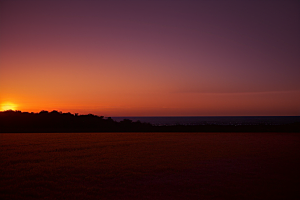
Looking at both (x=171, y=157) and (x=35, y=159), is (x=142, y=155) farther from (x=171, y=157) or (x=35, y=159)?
(x=35, y=159)

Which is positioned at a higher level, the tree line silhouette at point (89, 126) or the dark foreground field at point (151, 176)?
the tree line silhouette at point (89, 126)

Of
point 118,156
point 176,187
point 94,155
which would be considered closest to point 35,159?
point 94,155

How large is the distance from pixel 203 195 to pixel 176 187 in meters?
0.85

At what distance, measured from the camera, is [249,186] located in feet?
21.5

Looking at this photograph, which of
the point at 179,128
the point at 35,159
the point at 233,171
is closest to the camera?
the point at 233,171

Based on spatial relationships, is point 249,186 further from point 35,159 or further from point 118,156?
point 35,159

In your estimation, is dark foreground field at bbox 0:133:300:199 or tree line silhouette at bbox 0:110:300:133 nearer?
dark foreground field at bbox 0:133:300:199

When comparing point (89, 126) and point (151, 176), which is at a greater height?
point (89, 126)

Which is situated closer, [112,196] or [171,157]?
[112,196]

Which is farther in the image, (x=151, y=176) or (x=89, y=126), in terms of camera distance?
(x=89, y=126)

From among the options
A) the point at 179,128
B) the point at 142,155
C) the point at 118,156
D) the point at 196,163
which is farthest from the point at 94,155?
the point at 179,128

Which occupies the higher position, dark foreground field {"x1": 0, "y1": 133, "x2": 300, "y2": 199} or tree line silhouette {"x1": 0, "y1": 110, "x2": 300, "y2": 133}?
tree line silhouette {"x1": 0, "y1": 110, "x2": 300, "y2": 133}

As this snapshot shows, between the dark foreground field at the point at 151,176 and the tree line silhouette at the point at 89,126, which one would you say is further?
the tree line silhouette at the point at 89,126

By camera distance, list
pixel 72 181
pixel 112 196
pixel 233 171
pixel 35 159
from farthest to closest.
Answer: pixel 35 159 < pixel 233 171 < pixel 72 181 < pixel 112 196
